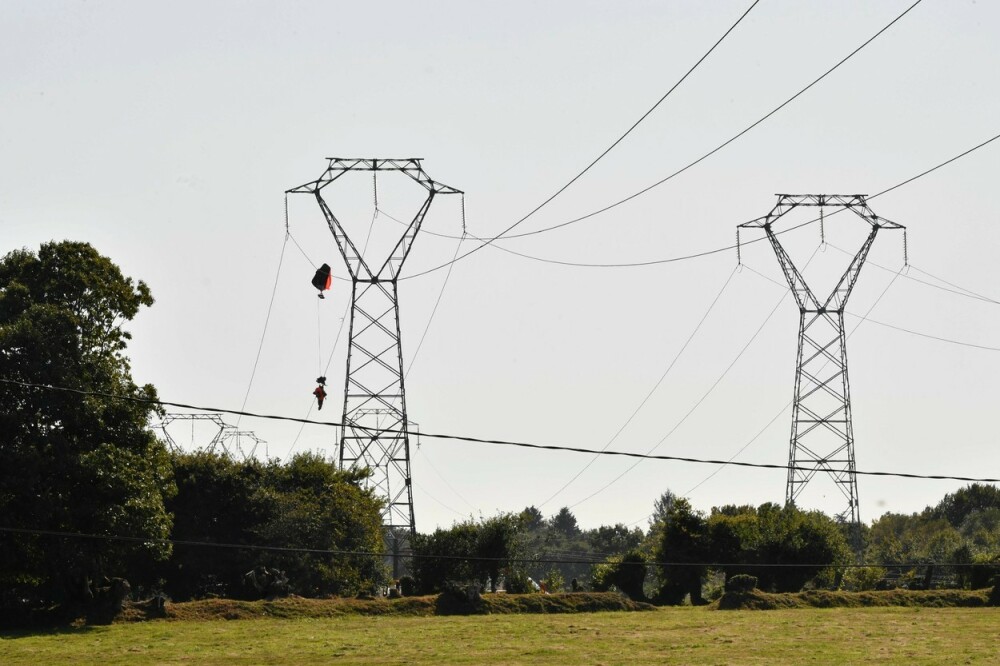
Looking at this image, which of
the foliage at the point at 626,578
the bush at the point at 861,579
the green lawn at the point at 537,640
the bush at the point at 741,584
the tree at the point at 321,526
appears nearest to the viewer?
the green lawn at the point at 537,640

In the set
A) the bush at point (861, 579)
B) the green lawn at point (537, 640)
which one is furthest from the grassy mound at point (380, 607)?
the bush at point (861, 579)

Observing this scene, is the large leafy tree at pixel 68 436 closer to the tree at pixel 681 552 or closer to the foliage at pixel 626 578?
the foliage at pixel 626 578

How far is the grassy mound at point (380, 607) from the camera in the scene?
6275 centimetres

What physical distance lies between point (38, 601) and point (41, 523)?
937cm

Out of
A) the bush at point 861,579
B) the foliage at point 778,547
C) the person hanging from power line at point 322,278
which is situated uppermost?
the person hanging from power line at point 322,278

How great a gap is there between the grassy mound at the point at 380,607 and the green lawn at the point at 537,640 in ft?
3.61

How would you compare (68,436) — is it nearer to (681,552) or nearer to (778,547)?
(681,552)

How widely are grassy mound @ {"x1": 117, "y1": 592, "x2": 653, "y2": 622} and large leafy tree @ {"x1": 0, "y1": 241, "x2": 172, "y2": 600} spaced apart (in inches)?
167

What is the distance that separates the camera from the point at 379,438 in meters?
69.5

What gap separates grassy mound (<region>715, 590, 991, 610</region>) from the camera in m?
72.5

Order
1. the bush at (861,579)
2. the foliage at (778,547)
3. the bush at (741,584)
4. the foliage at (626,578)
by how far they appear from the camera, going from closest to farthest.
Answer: the bush at (741,584)
the foliage at (626,578)
the foliage at (778,547)
the bush at (861,579)

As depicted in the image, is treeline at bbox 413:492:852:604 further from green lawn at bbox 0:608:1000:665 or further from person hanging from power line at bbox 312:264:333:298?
person hanging from power line at bbox 312:264:333:298

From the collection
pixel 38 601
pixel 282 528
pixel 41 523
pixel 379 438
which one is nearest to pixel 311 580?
pixel 282 528

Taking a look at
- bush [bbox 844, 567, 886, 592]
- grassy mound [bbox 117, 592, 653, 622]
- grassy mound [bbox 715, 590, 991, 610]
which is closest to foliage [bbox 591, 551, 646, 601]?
grassy mound [bbox 117, 592, 653, 622]
